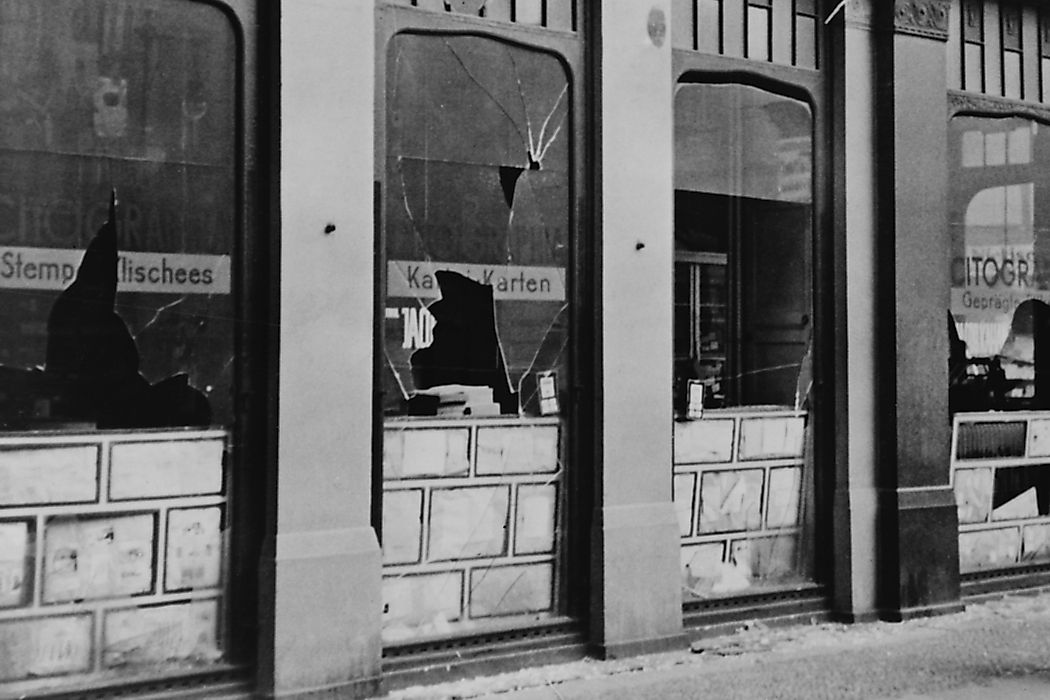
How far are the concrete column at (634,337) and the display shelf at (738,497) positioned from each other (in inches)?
16.4

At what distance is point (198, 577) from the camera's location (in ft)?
21.9

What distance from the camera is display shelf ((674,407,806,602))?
861 centimetres

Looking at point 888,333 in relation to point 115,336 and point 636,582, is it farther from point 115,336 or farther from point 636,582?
point 115,336

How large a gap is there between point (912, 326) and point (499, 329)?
11.8 ft

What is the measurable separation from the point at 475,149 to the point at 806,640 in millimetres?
4302

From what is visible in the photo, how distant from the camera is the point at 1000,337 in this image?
10.3m

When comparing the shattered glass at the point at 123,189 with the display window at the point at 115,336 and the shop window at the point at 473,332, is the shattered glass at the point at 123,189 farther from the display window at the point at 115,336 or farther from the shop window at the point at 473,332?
the shop window at the point at 473,332

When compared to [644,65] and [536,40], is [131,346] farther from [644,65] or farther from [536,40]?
[644,65]

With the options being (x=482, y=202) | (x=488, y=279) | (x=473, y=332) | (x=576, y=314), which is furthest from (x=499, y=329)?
(x=482, y=202)

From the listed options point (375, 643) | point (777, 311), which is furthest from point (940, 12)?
point (375, 643)

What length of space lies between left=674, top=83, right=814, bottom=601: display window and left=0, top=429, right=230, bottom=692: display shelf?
3.51 metres

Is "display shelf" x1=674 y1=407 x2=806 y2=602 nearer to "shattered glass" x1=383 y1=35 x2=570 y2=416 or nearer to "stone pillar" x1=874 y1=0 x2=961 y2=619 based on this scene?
"stone pillar" x1=874 y1=0 x2=961 y2=619

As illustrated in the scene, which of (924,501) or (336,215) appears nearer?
(336,215)

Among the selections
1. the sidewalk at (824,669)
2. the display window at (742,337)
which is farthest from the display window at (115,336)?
the display window at (742,337)
